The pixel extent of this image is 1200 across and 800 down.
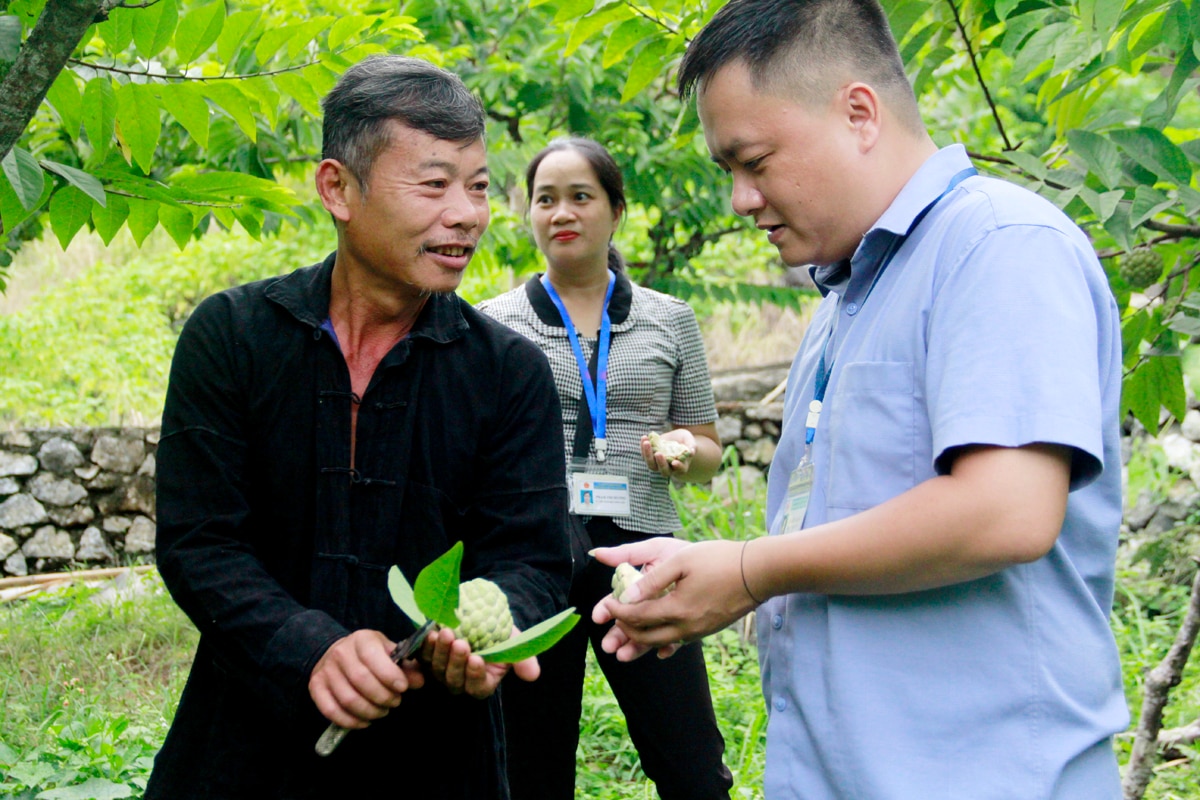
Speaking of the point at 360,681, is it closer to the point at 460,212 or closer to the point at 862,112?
the point at 460,212

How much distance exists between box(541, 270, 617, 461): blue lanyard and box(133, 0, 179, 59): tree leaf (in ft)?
5.41

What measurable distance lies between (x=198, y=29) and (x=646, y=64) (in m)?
0.92

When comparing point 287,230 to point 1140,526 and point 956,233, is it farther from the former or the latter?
point 956,233

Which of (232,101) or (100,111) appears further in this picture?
(232,101)

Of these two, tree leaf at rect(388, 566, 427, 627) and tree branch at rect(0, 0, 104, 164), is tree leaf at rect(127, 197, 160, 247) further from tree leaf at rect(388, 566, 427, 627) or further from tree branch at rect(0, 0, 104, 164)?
tree leaf at rect(388, 566, 427, 627)

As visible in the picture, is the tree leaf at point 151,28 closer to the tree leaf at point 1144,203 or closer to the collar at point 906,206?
the collar at point 906,206

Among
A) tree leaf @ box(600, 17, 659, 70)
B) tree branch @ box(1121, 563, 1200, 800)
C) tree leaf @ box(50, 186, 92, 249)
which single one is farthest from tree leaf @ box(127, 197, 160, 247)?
tree branch @ box(1121, 563, 1200, 800)

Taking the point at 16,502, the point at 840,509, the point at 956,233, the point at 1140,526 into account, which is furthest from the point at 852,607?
the point at 16,502

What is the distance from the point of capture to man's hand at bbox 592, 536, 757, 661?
136 cm

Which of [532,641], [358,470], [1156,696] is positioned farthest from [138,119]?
[1156,696]

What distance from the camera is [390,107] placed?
1.86 metres

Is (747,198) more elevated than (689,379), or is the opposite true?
(747,198)

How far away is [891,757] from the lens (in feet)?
4.13

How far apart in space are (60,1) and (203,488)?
0.71m
